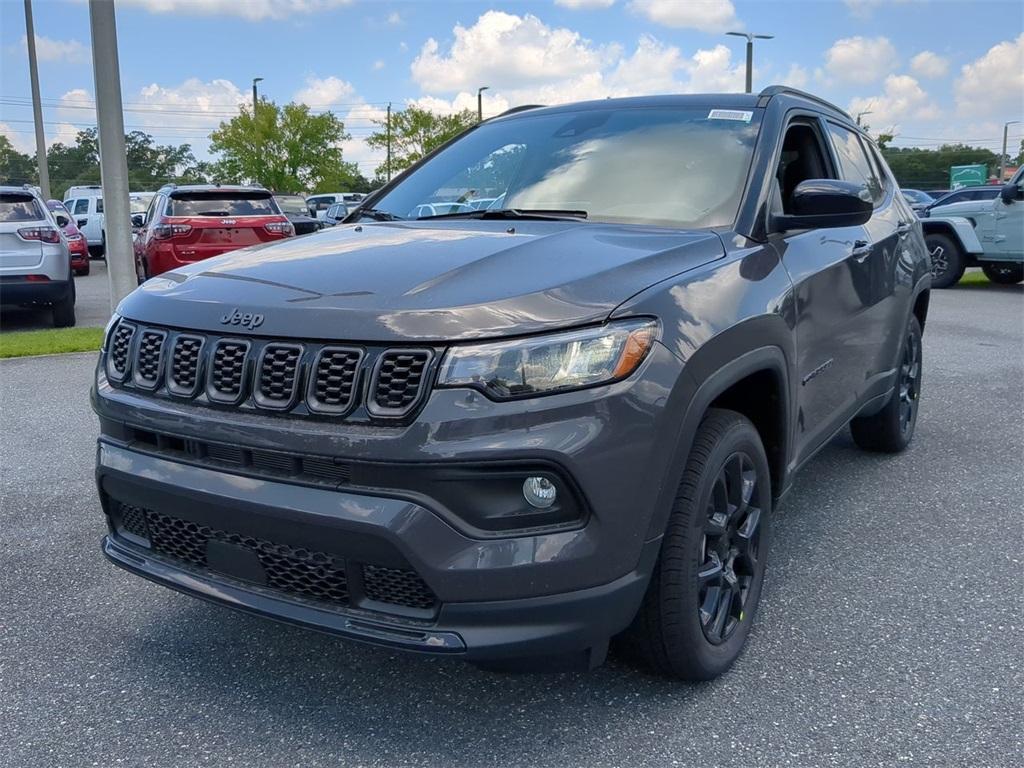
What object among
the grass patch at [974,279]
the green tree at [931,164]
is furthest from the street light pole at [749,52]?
the green tree at [931,164]

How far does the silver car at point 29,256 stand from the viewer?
10.3m

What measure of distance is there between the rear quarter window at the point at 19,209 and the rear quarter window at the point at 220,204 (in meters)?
1.98

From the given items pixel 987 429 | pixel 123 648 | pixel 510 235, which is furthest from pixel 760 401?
pixel 987 429

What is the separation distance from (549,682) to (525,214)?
5.25 ft

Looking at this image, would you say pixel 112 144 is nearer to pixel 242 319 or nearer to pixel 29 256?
pixel 29 256

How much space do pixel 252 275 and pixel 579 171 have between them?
54.4 inches

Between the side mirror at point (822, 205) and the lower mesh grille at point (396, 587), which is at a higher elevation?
the side mirror at point (822, 205)

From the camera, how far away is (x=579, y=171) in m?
3.55

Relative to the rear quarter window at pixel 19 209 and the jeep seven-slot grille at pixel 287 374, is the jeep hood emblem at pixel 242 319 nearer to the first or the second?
the jeep seven-slot grille at pixel 287 374

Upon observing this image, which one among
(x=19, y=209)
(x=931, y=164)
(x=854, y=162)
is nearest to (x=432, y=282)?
(x=854, y=162)

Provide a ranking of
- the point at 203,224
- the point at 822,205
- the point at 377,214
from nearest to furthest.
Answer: the point at 822,205, the point at 377,214, the point at 203,224

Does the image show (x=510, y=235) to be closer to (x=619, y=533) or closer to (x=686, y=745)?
(x=619, y=533)

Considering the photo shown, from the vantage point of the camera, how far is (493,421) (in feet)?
7.16

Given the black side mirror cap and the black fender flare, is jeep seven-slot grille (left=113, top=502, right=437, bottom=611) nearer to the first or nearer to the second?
the black fender flare
